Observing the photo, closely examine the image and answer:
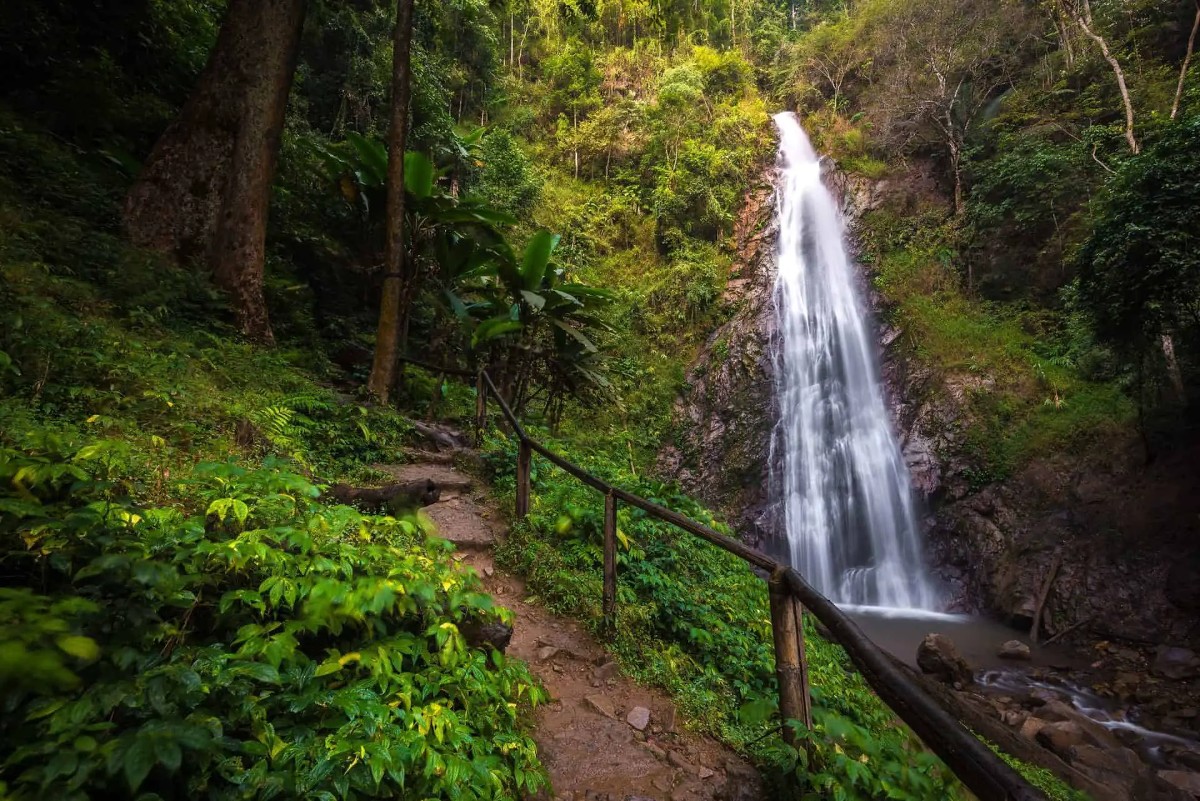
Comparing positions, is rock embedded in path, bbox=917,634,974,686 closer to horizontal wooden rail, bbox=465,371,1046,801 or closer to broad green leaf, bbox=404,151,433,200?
horizontal wooden rail, bbox=465,371,1046,801

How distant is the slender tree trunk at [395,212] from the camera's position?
5.34m

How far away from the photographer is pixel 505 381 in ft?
23.4

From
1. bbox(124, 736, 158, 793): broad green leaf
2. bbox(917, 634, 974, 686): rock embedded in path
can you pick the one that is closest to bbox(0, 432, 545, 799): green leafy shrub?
bbox(124, 736, 158, 793): broad green leaf

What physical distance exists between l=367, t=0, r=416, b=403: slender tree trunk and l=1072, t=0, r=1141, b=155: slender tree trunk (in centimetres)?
1402

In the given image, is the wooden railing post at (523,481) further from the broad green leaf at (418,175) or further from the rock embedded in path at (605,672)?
the broad green leaf at (418,175)

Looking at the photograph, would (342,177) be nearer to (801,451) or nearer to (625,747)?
(625,747)

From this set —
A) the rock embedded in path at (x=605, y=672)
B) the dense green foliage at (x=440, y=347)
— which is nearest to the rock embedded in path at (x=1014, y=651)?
the dense green foliage at (x=440, y=347)

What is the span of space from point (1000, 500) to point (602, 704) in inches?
400

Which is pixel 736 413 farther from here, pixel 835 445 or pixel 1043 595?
pixel 1043 595

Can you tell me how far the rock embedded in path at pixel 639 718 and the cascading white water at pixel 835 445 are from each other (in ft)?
28.6

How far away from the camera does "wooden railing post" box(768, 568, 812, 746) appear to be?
1.95 m

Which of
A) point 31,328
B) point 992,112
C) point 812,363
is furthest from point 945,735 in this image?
point 992,112

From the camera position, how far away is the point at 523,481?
4430 mm

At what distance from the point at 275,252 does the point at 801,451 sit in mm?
11106
